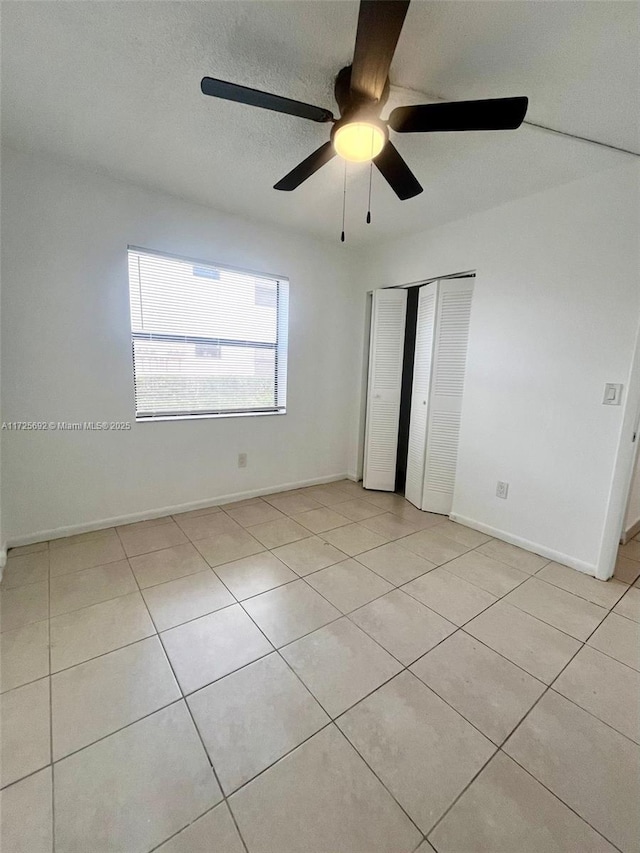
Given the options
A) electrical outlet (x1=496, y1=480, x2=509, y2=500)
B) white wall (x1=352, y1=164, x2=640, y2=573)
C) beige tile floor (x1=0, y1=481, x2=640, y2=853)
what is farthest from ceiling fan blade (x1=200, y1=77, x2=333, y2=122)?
electrical outlet (x1=496, y1=480, x2=509, y2=500)

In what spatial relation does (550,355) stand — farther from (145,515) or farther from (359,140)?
(145,515)

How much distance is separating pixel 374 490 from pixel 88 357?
2.78m

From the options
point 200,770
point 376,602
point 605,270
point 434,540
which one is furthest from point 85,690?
point 605,270

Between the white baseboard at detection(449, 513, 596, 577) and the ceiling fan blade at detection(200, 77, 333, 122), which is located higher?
the ceiling fan blade at detection(200, 77, 333, 122)

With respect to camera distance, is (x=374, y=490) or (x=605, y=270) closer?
(x=605, y=270)

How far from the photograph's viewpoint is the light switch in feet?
6.62

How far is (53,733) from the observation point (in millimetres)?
1146

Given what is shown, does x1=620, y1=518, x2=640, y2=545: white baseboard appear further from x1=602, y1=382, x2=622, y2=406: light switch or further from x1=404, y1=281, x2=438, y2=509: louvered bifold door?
x1=404, y1=281, x2=438, y2=509: louvered bifold door

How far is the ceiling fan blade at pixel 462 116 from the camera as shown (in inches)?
46.6

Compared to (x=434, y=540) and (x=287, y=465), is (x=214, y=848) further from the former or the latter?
(x=287, y=465)

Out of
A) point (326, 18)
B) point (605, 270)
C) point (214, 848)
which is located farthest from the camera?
point (605, 270)

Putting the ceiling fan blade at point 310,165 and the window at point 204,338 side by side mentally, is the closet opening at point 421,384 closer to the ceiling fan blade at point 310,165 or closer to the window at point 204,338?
the window at point 204,338

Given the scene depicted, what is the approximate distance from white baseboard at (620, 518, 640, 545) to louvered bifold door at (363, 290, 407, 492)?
188 centimetres

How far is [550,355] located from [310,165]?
1.90m
